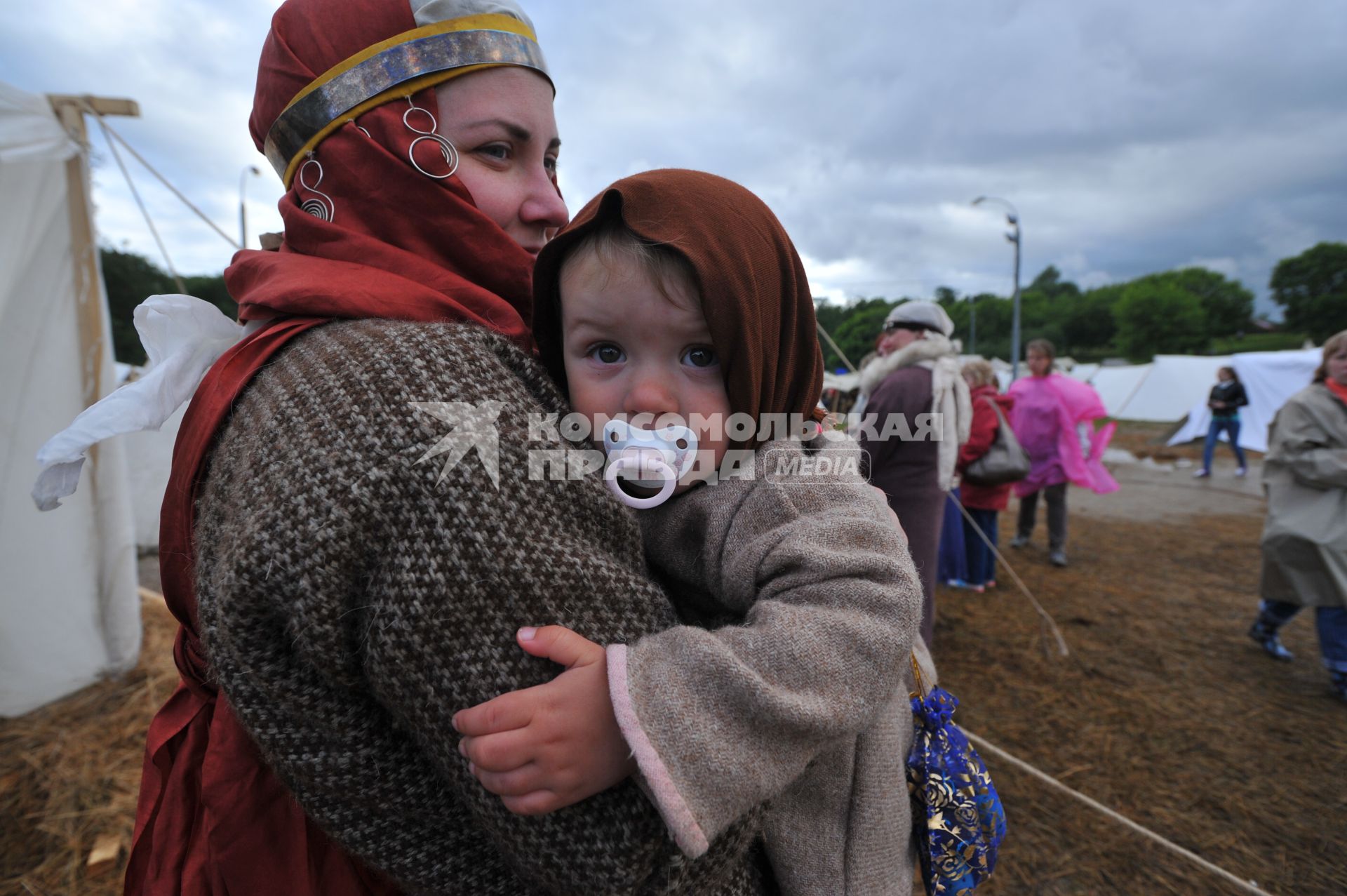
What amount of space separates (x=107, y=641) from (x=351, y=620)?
15.6ft

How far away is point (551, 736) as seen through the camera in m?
0.70

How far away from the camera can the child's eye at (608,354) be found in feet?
3.67

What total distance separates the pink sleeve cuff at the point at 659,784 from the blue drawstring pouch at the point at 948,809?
27.6 inches

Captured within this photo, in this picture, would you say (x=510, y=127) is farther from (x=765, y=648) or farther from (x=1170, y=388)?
(x=1170, y=388)

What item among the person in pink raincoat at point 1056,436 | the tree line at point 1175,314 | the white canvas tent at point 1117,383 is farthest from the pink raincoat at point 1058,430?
the tree line at point 1175,314

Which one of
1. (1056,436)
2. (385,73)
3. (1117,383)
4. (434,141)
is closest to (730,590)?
(434,141)

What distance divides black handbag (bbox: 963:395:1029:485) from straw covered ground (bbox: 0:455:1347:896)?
49.1 inches

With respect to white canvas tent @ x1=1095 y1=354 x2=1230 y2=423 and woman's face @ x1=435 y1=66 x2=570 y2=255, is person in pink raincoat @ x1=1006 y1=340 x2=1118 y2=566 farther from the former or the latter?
white canvas tent @ x1=1095 y1=354 x2=1230 y2=423

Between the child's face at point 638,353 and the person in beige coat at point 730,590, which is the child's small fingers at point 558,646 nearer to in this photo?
the person in beige coat at point 730,590

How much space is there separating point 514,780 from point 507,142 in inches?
43.5

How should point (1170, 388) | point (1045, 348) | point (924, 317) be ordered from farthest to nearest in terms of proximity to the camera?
point (1170, 388)
point (1045, 348)
point (924, 317)

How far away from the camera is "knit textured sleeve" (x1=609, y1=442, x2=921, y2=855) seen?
709mm

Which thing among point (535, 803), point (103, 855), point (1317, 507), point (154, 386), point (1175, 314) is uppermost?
point (1175, 314)

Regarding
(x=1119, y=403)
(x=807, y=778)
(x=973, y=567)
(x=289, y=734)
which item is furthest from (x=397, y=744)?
(x=1119, y=403)
